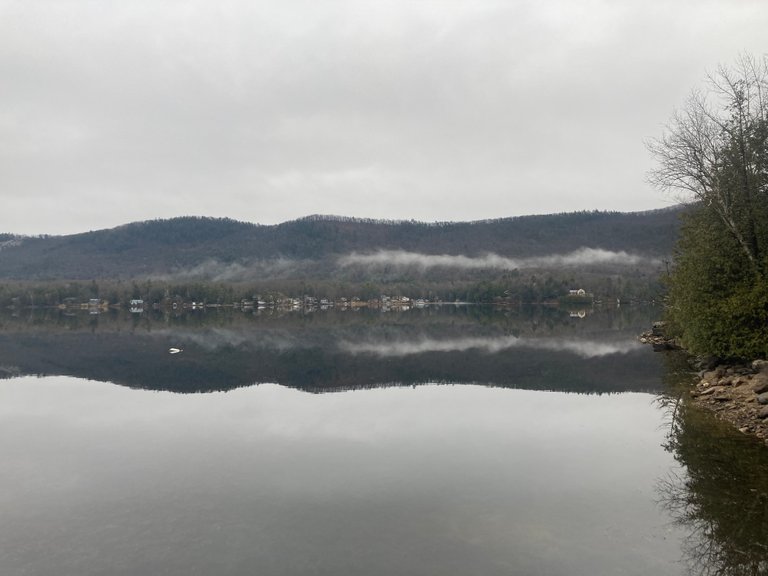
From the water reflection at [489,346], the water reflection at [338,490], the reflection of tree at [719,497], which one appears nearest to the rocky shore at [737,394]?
the reflection of tree at [719,497]

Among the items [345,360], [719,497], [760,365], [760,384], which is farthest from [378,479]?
[345,360]

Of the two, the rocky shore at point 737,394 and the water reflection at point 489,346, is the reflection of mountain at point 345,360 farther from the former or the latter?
the rocky shore at point 737,394

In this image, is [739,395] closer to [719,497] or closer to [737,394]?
[737,394]

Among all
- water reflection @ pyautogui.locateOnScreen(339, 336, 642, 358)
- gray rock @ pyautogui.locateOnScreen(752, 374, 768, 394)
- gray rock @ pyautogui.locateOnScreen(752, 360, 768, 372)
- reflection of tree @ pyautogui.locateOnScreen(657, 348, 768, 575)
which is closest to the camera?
reflection of tree @ pyautogui.locateOnScreen(657, 348, 768, 575)

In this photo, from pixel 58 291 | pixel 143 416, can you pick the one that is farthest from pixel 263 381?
pixel 58 291

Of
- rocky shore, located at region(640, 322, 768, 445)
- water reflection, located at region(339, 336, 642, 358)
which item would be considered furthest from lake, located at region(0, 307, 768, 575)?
water reflection, located at region(339, 336, 642, 358)

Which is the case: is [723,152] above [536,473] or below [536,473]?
above

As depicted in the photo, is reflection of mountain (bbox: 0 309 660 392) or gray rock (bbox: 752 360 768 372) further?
reflection of mountain (bbox: 0 309 660 392)

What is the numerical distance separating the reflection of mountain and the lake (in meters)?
0.99

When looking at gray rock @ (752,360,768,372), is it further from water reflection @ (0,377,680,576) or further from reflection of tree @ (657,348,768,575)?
water reflection @ (0,377,680,576)

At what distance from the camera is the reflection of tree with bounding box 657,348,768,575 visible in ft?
29.7

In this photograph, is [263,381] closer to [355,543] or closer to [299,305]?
[355,543]

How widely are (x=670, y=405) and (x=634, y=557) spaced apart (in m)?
13.2

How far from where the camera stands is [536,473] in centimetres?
1384
